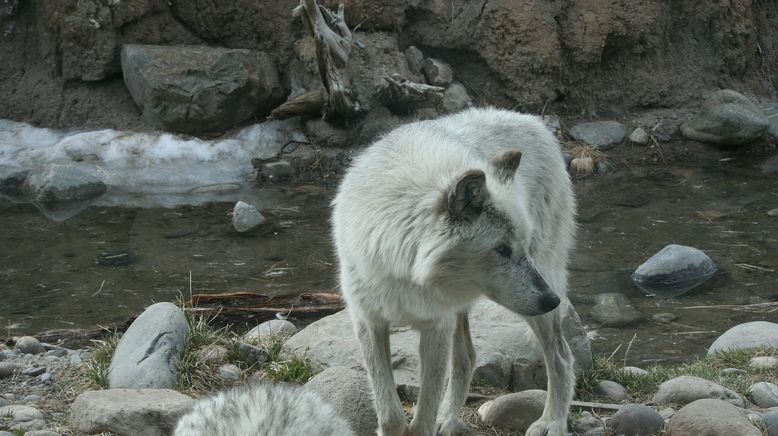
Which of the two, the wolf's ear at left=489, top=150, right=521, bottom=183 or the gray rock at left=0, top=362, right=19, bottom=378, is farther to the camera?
the gray rock at left=0, top=362, right=19, bottom=378

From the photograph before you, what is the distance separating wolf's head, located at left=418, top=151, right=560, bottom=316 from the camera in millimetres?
4383

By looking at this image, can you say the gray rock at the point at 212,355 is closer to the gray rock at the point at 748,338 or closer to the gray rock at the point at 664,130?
the gray rock at the point at 748,338

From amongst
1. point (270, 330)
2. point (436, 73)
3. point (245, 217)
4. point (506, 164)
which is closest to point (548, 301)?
point (506, 164)

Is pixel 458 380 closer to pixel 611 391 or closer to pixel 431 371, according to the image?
pixel 431 371

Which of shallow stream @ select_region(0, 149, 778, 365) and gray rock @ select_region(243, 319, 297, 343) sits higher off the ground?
gray rock @ select_region(243, 319, 297, 343)

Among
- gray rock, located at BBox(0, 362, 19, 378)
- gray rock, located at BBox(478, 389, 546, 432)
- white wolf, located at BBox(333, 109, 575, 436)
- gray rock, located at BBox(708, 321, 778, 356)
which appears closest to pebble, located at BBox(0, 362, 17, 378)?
gray rock, located at BBox(0, 362, 19, 378)

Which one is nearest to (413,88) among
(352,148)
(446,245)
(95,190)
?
(352,148)

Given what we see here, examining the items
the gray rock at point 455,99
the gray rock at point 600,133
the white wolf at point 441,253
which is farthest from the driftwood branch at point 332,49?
the white wolf at point 441,253

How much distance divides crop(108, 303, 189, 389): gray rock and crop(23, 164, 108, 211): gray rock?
550 centimetres

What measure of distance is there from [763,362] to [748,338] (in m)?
0.71

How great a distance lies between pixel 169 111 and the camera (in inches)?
487

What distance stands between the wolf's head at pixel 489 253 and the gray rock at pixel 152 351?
2.03m

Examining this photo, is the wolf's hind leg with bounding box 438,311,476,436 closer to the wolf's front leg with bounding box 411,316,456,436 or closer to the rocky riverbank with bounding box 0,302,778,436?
the rocky riverbank with bounding box 0,302,778,436

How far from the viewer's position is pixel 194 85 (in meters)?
12.3
